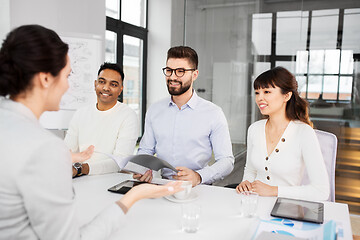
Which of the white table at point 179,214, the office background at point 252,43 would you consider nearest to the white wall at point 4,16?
the office background at point 252,43

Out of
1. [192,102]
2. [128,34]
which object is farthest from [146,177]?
[128,34]

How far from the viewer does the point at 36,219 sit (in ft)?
3.11

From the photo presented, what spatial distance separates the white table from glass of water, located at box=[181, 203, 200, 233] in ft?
0.08

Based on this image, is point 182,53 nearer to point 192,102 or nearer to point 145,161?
point 192,102

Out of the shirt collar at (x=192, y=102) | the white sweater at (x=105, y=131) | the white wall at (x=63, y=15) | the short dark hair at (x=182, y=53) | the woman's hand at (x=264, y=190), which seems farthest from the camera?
the white wall at (x=63, y=15)

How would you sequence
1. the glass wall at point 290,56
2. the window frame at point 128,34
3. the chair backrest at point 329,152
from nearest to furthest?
the chair backrest at point 329,152 → the glass wall at point 290,56 → the window frame at point 128,34

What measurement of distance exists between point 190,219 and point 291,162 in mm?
978

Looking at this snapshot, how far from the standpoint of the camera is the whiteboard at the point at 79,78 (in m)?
3.29

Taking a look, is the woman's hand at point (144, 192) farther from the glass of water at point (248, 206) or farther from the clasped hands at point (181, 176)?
the clasped hands at point (181, 176)

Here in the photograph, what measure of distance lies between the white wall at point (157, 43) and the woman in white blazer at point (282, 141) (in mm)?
3374

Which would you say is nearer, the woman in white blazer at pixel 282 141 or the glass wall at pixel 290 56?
the woman in white blazer at pixel 282 141

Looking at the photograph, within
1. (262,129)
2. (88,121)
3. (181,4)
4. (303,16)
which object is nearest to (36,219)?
(262,129)

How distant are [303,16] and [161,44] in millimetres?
2408

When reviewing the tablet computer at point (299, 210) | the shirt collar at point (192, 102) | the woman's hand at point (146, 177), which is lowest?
the tablet computer at point (299, 210)
